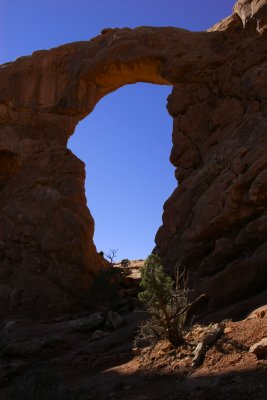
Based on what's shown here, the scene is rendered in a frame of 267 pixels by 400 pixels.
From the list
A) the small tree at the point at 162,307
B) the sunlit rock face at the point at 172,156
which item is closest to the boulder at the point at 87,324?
the sunlit rock face at the point at 172,156

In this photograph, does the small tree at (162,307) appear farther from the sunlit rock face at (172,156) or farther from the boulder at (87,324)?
the boulder at (87,324)

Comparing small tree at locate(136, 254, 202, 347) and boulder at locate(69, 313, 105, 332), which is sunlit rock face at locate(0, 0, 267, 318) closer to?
small tree at locate(136, 254, 202, 347)

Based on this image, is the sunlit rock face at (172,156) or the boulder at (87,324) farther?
the sunlit rock face at (172,156)

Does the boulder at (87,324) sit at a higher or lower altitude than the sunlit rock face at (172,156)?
lower

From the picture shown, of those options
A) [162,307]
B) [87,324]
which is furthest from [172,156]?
[162,307]

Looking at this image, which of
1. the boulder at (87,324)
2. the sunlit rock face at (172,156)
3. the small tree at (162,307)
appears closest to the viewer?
the small tree at (162,307)

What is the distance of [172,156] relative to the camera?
18.2 meters

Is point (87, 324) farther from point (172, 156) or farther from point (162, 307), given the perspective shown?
point (172, 156)

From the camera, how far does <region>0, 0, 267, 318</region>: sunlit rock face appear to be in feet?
43.9

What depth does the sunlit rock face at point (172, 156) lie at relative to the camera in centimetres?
1339

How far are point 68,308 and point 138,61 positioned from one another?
408 inches

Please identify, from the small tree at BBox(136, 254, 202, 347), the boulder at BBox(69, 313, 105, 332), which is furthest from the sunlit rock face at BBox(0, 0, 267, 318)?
the boulder at BBox(69, 313, 105, 332)

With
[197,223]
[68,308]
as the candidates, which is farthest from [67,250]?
[197,223]

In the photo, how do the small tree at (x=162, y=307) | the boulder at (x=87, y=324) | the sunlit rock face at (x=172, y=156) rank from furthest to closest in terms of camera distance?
1. the sunlit rock face at (x=172, y=156)
2. the boulder at (x=87, y=324)
3. the small tree at (x=162, y=307)
